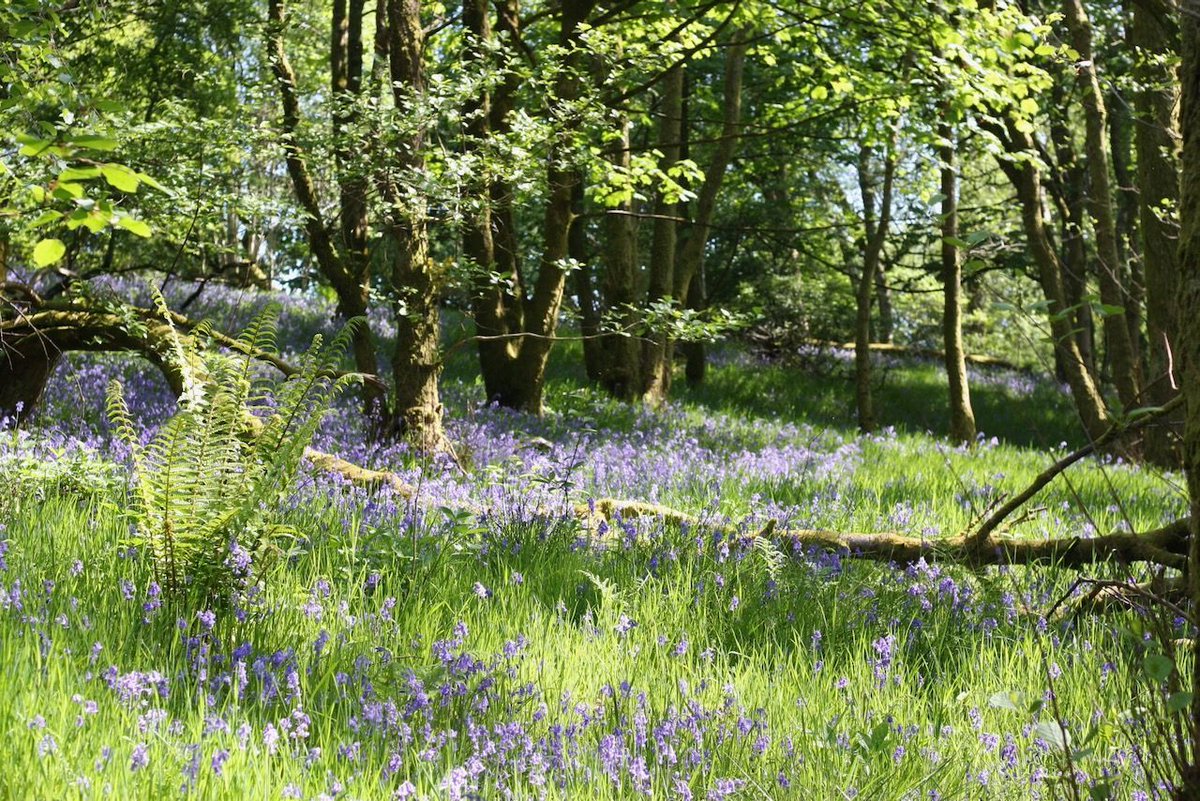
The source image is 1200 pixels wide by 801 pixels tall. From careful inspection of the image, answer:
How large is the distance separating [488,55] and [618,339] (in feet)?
17.7

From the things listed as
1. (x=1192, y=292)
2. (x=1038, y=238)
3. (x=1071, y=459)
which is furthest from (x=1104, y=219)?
(x=1192, y=292)

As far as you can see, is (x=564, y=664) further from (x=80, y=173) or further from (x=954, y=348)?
(x=954, y=348)

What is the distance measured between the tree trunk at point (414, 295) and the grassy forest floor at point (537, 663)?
1169 millimetres

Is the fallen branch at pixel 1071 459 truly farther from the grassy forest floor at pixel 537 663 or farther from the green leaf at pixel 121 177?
the green leaf at pixel 121 177

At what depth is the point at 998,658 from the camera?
13.8ft

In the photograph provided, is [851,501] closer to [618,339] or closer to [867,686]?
[867,686]

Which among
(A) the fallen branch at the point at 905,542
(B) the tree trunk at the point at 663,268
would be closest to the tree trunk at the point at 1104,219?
(B) the tree trunk at the point at 663,268

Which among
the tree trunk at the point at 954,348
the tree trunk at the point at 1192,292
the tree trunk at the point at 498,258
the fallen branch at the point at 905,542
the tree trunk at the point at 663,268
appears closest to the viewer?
the tree trunk at the point at 1192,292

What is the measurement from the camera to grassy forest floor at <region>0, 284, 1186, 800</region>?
8.84ft

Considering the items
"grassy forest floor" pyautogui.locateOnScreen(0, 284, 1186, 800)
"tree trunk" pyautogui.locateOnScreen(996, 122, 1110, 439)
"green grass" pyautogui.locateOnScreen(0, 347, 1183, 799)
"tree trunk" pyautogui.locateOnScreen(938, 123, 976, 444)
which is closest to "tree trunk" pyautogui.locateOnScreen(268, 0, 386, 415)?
"grassy forest floor" pyautogui.locateOnScreen(0, 284, 1186, 800)

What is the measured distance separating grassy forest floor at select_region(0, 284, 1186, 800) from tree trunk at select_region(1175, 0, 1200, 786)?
14cm

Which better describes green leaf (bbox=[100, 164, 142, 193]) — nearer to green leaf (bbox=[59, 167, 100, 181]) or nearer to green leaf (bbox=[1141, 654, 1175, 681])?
green leaf (bbox=[59, 167, 100, 181])

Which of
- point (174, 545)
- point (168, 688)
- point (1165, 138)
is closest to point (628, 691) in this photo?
point (168, 688)

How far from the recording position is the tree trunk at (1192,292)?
7.38 feet
